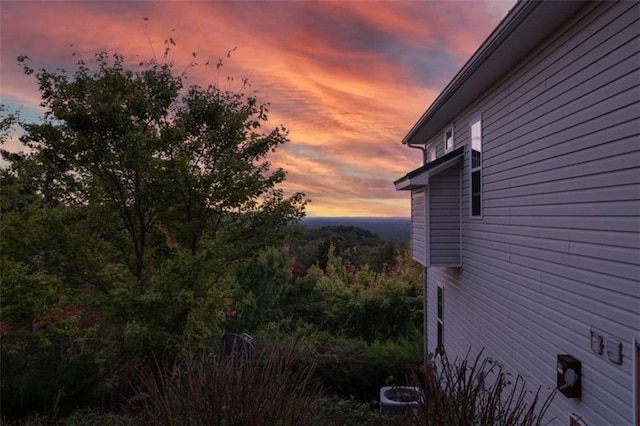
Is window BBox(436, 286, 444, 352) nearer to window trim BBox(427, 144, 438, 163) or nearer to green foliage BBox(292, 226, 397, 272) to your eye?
window trim BBox(427, 144, 438, 163)

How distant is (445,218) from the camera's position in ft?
27.3

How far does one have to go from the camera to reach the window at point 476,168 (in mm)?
7367

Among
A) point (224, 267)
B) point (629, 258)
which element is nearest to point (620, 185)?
point (629, 258)

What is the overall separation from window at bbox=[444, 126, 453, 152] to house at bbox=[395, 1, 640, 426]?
1.50 m

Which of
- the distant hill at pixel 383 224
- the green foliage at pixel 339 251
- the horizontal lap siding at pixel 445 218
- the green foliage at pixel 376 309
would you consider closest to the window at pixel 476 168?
the horizontal lap siding at pixel 445 218

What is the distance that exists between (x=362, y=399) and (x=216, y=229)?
5.98 m

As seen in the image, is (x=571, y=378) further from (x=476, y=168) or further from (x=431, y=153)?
(x=431, y=153)

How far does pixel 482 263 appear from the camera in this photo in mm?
7129

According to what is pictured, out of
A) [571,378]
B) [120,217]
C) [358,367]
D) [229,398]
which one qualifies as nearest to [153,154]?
[120,217]

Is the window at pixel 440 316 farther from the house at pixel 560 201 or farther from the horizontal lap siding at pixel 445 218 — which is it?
the house at pixel 560 201

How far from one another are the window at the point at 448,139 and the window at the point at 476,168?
1644 mm

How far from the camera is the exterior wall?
340 cm

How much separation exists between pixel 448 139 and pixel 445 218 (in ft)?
7.70

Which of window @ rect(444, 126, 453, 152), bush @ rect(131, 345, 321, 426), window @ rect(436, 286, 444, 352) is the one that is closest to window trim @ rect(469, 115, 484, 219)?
window @ rect(444, 126, 453, 152)
